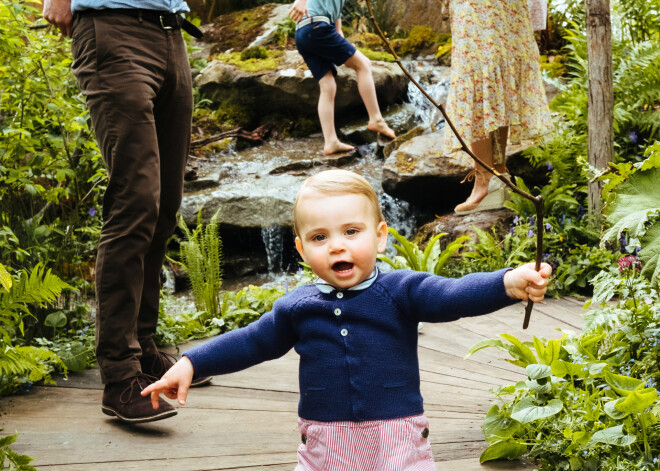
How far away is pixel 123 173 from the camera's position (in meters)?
2.66

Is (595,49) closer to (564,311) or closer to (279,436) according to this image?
(564,311)

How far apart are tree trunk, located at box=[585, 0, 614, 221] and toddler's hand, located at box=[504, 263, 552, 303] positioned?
11.6 feet

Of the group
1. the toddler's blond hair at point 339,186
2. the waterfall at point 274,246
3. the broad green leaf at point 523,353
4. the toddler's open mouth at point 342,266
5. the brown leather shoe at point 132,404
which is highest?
the toddler's blond hair at point 339,186

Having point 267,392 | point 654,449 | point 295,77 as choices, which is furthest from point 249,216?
point 654,449

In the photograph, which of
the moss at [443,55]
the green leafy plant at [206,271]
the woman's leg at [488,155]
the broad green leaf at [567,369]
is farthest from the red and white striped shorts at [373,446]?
the moss at [443,55]

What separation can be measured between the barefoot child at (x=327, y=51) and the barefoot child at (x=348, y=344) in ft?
12.4

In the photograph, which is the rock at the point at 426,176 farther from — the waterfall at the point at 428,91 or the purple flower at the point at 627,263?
the purple flower at the point at 627,263

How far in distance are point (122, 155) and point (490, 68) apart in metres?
3.01

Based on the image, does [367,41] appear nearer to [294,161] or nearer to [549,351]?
[294,161]

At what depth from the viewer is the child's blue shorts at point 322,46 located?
5406 millimetres

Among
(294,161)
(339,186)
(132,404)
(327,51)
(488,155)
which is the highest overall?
(327,51)

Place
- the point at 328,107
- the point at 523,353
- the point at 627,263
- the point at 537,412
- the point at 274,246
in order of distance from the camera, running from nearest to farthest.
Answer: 1. the point at 537,412
2. the point at 523,353
3. the point at 627,263
4. the point at 328,107
5. the point at 274,246

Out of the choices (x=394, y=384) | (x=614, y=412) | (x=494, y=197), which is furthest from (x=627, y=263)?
(x=494, y=197)

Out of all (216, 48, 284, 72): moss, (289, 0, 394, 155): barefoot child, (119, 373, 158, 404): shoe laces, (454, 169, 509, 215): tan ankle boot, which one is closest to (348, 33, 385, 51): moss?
(216, 48, 284, 72): moss
